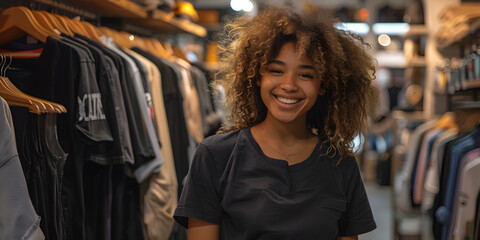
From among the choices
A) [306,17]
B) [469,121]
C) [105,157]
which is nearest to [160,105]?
[105,157]

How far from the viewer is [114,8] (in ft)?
10.2

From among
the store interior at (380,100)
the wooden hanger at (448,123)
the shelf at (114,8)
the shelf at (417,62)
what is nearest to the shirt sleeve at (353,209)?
the store interior at (380,100)

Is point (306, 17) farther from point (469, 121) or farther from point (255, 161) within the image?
point (469, 121)

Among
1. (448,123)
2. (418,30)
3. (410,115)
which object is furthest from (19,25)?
(410,115)

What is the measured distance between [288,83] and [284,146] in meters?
0.23

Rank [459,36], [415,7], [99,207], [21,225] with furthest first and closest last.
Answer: [415,7] < [459,36] < [99,207] < [21,225]

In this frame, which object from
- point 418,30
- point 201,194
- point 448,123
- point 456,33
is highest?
point 418,30

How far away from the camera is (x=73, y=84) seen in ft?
6.74

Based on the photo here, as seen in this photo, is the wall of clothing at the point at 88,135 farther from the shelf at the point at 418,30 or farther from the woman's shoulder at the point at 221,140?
the shelf at the point at 418,30

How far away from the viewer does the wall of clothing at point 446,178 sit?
9.01 ft

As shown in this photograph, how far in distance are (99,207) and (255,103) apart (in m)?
0.90

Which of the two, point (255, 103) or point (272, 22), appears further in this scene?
point (255, 103)

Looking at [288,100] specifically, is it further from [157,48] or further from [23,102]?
[157,48]

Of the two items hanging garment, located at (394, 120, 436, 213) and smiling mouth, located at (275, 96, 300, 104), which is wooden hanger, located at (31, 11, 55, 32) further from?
hanging garment, located at (394, 120, 436, 213)
